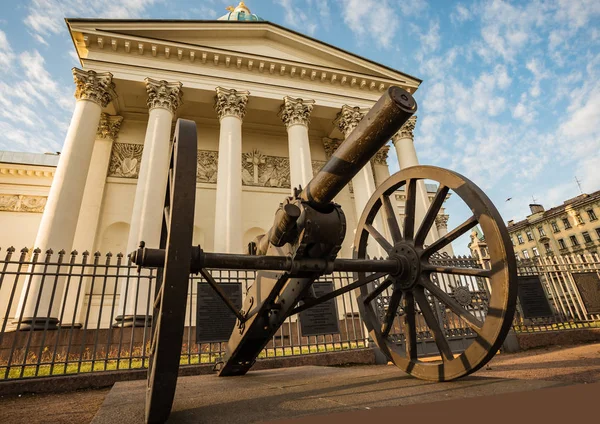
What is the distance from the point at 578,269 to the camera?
9.09 metres

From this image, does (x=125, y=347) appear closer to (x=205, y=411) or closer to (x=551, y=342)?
(x=205, y=411)

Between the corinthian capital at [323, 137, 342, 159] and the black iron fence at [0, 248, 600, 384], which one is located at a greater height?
the corinthian capital at [323, 137, 342, 159]

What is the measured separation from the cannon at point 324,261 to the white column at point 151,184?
25.5ft

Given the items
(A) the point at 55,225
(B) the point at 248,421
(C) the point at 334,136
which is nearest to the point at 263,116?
(C) the point at 334,136

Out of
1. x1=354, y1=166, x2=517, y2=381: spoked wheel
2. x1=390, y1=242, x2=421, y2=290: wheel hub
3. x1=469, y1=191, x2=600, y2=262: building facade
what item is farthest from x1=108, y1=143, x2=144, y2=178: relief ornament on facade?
x1=469, y1=191, x2=600, y2=262: building facade

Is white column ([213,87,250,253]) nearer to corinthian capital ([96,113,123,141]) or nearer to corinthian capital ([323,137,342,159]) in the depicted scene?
corinthian capital ([96,113,123,141])

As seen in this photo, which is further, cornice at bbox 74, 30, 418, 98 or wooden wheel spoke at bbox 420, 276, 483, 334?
cornice at bbox 74, 30, 418, 98

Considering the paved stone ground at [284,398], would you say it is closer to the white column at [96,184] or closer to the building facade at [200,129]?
the building facade at [200,129]

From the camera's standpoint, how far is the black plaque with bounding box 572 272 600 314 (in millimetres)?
8625

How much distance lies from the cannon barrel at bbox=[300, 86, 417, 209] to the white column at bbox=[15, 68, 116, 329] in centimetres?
946

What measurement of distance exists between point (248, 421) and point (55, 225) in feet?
36.4

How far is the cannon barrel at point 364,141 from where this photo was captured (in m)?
1.50

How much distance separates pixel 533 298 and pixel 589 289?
2601mm

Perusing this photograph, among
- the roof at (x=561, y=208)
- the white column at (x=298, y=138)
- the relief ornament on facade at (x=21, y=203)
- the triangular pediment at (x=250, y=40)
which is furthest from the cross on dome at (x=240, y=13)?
the roof at (x=561, y=208)
